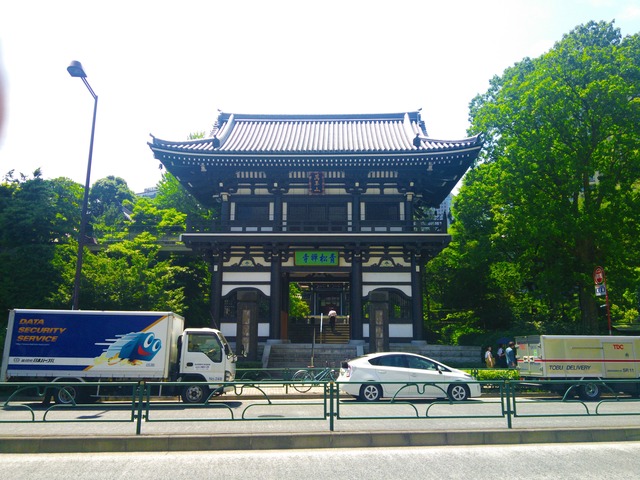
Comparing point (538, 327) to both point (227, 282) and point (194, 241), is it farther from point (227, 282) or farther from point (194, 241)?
point (194, 241)

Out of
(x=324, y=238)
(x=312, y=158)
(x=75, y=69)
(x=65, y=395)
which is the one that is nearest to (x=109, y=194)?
(x=312, y=158)

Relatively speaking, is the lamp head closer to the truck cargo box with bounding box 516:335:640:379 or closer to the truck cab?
the truck cab

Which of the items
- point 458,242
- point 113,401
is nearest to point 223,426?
point 113,401

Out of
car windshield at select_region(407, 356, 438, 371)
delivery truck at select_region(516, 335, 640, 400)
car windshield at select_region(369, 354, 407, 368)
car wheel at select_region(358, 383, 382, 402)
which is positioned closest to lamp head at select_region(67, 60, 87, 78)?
car windshield at select_region(369, 354, 407, 368)

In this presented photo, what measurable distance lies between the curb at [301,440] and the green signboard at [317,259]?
17.0 metres

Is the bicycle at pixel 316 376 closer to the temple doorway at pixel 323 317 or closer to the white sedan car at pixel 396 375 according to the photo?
the white sedan car at pixel 396 375

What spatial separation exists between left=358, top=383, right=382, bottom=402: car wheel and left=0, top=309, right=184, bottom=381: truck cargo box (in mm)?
6059

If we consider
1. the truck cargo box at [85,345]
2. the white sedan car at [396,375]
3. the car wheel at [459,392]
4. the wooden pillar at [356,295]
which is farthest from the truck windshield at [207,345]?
the wooden pillar at [356,295]

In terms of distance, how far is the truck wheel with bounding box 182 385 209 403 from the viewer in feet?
47.4

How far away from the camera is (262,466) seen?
764 cm

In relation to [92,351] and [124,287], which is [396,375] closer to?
[92,351]

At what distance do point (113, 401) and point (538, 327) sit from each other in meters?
21.5

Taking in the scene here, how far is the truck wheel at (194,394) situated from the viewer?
47.4 feet

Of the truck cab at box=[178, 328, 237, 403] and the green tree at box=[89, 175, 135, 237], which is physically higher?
the green tree at box=[89, 175, 135, 237]
